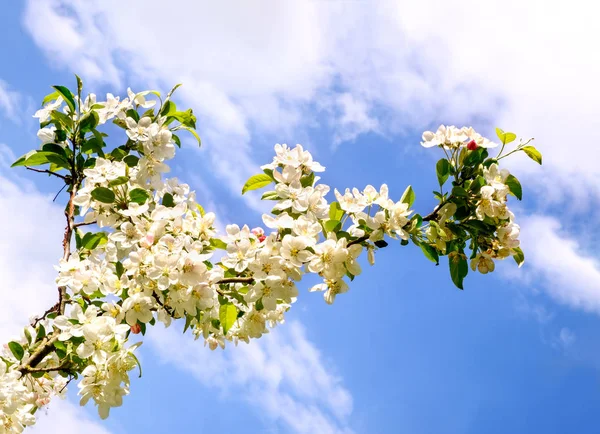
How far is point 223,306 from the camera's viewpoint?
7.87 ft

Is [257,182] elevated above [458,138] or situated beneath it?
situated beneath

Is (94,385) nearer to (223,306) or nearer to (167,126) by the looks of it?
(223,306)

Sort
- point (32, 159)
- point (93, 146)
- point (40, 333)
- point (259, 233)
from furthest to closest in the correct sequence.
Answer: point (93, 146)
point (32, 159)
point (40, 333)
point (259, 233)

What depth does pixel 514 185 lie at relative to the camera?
2.38 metres

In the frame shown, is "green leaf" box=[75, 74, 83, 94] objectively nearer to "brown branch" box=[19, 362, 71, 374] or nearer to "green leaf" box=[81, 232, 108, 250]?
"green leaf" box=[81, 232, 108, 250]

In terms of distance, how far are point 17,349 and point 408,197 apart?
1.96 m

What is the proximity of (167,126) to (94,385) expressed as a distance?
140cm

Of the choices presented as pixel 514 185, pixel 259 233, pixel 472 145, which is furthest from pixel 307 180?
pixel 514 185

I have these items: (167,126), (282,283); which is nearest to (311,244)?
(282,283)

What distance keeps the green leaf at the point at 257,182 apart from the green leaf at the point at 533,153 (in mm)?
1116

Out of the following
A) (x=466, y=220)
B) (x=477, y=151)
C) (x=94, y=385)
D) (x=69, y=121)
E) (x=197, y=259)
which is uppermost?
(x=477, y=151)

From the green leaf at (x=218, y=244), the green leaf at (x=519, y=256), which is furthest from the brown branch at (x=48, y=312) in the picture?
the green leaf at (x=519, y=256)

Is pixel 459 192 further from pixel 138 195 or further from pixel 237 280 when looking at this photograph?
pixel 138 195

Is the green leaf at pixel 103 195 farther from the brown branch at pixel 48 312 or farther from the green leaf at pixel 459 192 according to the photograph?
the green leaf at pixel 459 192
